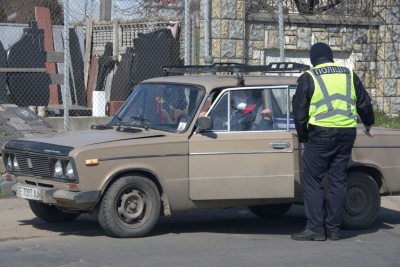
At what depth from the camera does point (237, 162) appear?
8750 mm

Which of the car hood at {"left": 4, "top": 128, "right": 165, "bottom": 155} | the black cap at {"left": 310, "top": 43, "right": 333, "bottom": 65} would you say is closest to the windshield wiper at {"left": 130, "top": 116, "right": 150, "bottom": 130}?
the car hood at {"left": 4, "top": 128, "right": 165, "bottom": 155}

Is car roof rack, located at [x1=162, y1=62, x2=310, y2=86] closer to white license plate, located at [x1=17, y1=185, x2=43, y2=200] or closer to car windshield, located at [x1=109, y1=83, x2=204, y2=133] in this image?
car windshield, located at [x1=109, y1=83, x2=204, y2=133]

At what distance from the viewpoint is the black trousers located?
28.2ft

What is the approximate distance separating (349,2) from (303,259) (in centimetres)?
971

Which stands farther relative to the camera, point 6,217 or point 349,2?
point 349,2

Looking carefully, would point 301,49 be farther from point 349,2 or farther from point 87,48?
point 87,48

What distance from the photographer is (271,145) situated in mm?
8852

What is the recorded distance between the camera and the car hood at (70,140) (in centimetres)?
841

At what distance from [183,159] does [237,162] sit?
0.58m

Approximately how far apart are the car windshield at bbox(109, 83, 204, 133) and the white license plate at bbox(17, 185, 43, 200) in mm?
1290

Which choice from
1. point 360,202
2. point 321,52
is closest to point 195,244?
point 360,202

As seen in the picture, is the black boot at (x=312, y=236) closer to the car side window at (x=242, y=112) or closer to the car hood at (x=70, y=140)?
the car side window at (x=242, y=112)

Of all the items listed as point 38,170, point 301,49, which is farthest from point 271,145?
point 301,49

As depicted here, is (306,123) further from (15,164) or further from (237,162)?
(15,164)
